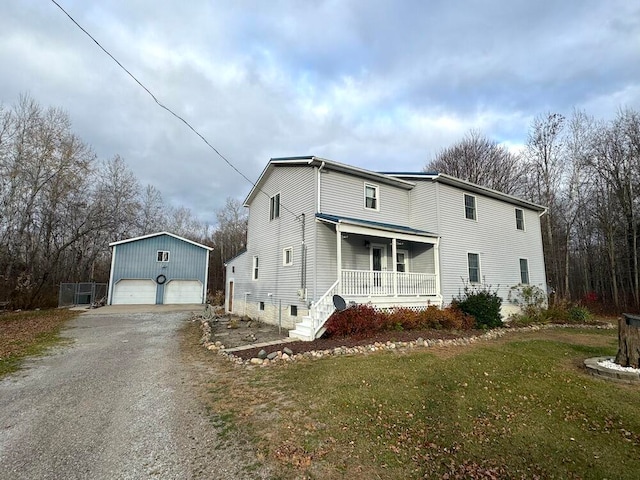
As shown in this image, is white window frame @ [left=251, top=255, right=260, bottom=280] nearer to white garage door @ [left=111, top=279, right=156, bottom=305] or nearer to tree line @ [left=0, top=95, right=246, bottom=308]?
white garage door @ [left=111, top=279, right=156, bottom=305]

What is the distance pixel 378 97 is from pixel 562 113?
19338 millimetres

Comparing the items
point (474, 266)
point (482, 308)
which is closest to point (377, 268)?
point (482, 308)

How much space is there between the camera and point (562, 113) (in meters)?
24.0

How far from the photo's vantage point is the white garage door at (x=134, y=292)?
2339 cm

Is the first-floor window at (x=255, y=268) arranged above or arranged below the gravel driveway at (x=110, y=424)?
above

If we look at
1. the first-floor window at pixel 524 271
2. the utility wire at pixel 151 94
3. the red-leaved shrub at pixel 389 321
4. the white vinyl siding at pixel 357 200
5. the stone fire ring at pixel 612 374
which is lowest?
the stone fire ring at pixel 612 374

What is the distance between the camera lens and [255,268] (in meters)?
16.5

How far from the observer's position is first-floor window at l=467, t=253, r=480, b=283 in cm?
1483

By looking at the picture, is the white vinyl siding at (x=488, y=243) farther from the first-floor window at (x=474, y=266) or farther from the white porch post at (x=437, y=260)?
the white porch post at (x=437, y=260)

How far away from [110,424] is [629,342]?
30.3 ft

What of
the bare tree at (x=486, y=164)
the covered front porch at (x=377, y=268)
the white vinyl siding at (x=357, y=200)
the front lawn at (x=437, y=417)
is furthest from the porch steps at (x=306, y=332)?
the bare tree at (x=486, y=164)

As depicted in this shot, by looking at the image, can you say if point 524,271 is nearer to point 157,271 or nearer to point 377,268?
point 377,268

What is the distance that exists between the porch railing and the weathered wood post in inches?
247

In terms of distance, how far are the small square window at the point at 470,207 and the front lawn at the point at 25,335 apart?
1673 centimetres
